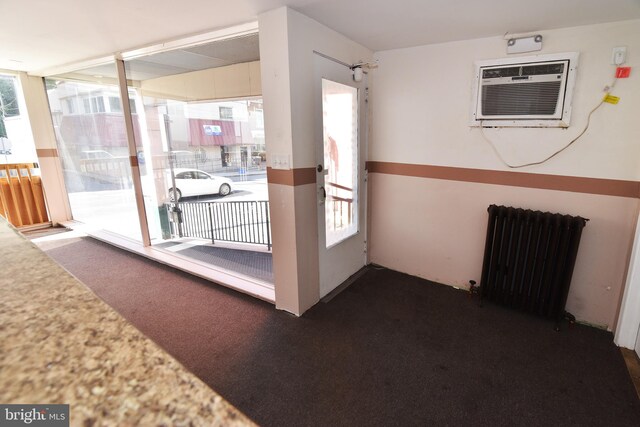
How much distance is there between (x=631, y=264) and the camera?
7.35ft

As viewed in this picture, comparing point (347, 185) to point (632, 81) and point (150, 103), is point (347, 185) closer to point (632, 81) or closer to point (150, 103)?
point (632, 81)

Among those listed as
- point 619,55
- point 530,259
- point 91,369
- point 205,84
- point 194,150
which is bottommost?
point 530,259

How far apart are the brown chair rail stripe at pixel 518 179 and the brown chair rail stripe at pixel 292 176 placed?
3.74ft

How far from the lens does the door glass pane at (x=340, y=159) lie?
289 centimetres

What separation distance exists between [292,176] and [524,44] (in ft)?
7.19

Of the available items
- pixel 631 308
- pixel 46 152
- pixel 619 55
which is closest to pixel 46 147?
pixel 46 152

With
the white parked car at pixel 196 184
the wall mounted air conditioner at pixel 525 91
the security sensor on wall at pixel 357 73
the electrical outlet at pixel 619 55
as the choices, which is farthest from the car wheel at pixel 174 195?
the electrical outlet at pixel 619 55

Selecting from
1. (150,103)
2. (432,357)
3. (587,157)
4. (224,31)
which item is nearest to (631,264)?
(587,157)

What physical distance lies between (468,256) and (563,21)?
2072mm

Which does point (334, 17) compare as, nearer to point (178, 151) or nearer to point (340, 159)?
point (340, 159)

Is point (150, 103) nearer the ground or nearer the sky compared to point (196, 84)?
nearer the ground

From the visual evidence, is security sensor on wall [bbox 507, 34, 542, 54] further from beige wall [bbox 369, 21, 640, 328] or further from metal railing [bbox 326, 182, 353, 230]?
metal railing [bbox 326, 182, 353, 230]

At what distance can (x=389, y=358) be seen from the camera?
2.21 metres

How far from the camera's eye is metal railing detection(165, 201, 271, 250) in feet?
15.4
